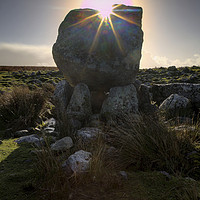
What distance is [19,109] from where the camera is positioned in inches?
270

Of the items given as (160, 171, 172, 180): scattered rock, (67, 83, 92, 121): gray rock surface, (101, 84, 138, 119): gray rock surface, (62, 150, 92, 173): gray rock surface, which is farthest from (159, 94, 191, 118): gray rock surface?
(62, 150, 92, 173): gray rock surface

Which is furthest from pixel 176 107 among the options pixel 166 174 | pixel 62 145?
pixel 62 145

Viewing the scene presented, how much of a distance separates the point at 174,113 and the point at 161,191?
495 centimetres

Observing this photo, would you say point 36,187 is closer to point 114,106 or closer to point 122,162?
point 122,162

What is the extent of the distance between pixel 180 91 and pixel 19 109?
6766mm

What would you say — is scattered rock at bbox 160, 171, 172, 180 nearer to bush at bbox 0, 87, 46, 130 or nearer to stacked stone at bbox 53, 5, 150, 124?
stacked stone at bbox 53, 5, 150, 124

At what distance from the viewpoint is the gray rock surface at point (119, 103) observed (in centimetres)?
629

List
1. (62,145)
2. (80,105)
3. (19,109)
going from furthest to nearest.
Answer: (19,109)
(80,105)
(62,145)

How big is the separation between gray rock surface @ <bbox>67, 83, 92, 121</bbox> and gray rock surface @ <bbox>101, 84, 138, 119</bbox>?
54cm

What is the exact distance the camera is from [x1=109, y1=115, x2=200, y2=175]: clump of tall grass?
11.4ft

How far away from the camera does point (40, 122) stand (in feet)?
23.6

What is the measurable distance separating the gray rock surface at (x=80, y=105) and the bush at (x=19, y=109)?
1.41m

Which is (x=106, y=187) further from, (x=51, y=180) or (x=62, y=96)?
(x=62, y=96)

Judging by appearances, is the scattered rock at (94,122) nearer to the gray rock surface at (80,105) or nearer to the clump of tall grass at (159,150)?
the gray rock surface at (80,105)
